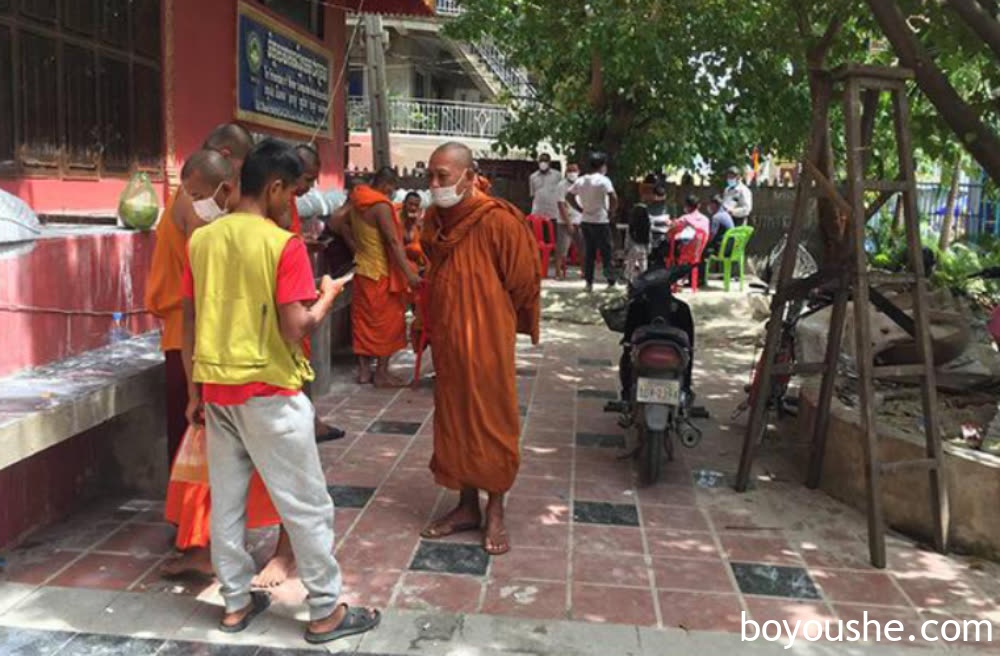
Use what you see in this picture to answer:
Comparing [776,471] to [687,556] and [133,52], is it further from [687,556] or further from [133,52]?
[133,52]

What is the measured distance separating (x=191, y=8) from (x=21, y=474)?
3.45m

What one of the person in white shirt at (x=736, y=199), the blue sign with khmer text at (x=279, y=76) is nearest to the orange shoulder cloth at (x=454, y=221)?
the blue sign with khmer text at (x=279, y=76)

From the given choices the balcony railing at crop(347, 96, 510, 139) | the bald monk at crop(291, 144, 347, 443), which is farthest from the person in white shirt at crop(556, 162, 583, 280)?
the balcony railing at crop(347, 96, 510, 139)

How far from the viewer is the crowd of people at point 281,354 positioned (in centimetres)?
271

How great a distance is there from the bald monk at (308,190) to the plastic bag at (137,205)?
684mm

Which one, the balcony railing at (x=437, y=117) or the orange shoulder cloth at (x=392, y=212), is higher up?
the balcony railing at (x=437, y=117)

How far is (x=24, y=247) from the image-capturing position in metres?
3.22

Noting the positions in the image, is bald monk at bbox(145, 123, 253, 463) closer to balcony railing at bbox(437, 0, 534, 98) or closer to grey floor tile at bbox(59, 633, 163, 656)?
grey floor tile at bbox(59, 633, 163, 656)

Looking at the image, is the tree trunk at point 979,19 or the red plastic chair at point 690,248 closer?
the tree trunk at point 979,19

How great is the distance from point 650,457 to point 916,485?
4.07ft

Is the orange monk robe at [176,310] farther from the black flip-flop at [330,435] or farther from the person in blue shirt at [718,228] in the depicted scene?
the person in blue shirt at [718,228]

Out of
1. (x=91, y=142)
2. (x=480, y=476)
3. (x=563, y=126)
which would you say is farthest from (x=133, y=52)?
(x=563, y=126)

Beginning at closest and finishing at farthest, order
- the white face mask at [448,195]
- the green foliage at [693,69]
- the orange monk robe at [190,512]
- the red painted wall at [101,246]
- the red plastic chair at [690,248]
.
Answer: the orange monk robe at [190,512] → the red painted wall at [101,246] → the white face mask at [448,195] → the green foliage at [693,69] → the red plastic chair at [690,248]

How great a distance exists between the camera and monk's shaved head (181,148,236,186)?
3100 mm
